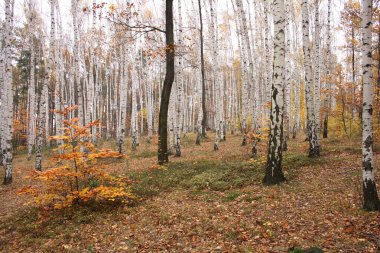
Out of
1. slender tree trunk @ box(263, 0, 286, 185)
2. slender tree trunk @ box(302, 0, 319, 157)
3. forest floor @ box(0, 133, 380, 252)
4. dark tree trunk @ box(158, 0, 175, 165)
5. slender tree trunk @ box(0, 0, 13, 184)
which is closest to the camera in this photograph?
forest floor @ box(0, 133, 380, 252)

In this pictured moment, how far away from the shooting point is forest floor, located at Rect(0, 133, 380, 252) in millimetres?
4934

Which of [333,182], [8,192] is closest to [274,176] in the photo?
[333,182]

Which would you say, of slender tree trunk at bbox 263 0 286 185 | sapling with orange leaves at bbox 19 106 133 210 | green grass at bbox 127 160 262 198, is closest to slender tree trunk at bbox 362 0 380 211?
slender tree trunk at bbox 263 0 286 185

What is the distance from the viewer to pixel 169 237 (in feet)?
18.3

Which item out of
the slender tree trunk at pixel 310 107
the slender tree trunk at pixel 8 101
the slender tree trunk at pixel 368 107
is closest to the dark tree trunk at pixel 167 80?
the slender tree trunk at pixel 310 107

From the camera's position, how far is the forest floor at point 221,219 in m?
4.93

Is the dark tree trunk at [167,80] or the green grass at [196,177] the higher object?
the dark tree trunk at [167,80]

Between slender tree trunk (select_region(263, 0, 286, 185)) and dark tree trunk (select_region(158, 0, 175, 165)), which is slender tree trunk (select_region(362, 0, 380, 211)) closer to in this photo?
slender tree trunk (select_region(263, 0, 286, 185))


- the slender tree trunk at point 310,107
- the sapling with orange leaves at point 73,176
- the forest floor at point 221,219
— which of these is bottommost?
the forest floor at point 221,219

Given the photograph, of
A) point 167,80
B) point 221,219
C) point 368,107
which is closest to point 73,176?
point 221,219

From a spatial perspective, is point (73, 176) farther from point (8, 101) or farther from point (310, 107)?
point (310, 107)

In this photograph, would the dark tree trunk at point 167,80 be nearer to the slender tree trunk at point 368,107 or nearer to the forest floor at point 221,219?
the forest floor at point 221,219

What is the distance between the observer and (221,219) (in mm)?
6062

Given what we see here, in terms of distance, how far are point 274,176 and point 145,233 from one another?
162 inches
